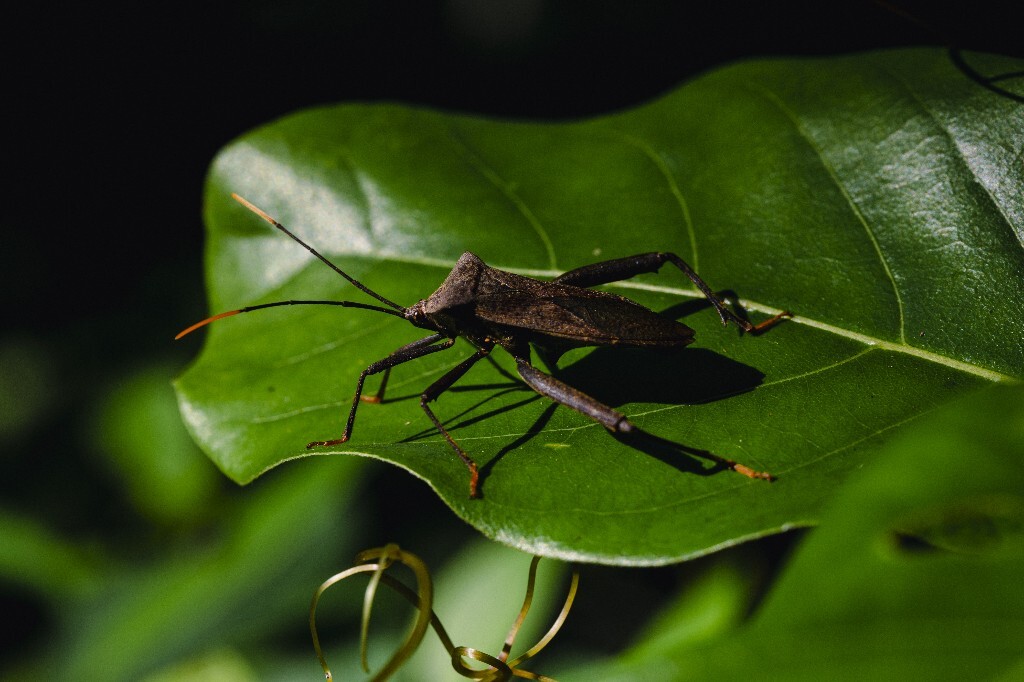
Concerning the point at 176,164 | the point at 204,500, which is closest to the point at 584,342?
the point at 204,500

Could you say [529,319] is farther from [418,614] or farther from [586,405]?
[418,614]

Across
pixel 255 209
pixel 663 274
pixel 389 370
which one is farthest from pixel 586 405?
pixel 255 209

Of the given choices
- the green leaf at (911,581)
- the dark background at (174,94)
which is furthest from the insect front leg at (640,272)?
the dark background at (174,94)

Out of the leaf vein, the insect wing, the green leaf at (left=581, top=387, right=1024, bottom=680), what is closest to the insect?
the insect wing

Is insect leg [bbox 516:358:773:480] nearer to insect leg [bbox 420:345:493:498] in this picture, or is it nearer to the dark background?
insect leg [bbox 420:345:493:498]

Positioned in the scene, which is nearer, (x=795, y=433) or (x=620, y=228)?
(x=795, y=433)

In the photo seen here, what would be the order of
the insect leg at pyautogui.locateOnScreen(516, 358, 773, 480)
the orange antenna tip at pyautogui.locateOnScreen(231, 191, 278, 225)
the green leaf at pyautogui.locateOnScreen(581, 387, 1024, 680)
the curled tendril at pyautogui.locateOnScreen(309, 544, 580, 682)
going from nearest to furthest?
the green leaf at pyautogui.locateOnScreen(581, 387, 1024, 680), the insect leg at pyautogui.locateOnScreen(516, 358, 773, 480), the curled tendril at pyautogui.locateOnScreen(309, 544, 580, 682), the orange antenna tip at pyautogui.locateOnScreen(231, 191, 278, 225)

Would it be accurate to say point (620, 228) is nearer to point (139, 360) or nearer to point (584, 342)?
point (584, 342)
